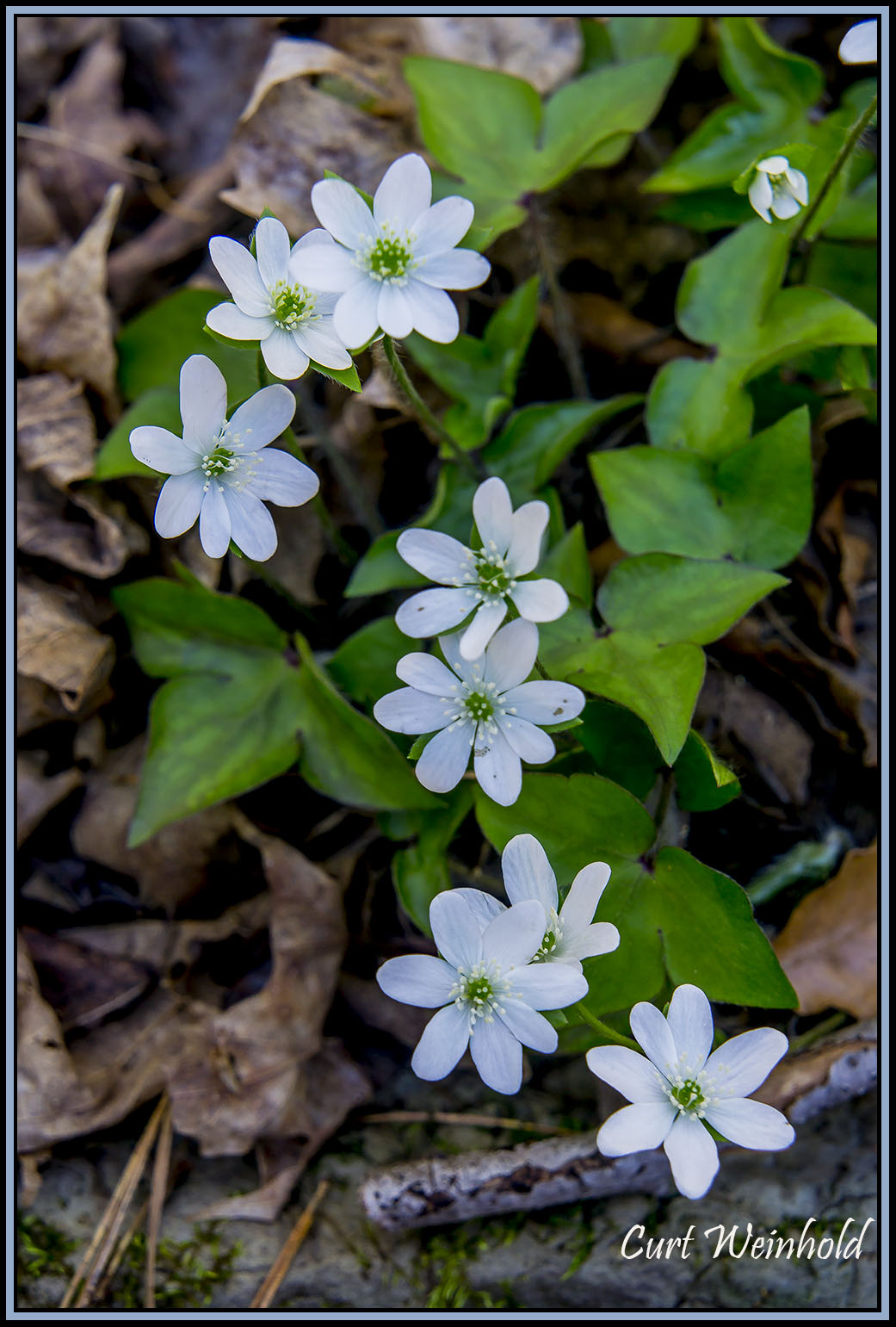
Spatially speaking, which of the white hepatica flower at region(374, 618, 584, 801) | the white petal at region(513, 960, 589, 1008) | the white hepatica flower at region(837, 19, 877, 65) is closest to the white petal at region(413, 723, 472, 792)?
the white hepatica flower at region(374, 618, 584, 801)

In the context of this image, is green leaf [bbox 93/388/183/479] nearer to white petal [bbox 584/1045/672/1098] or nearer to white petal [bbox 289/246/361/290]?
white petal [bbox 289/246/361/290]

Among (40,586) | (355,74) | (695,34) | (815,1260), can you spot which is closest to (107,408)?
(40,586)

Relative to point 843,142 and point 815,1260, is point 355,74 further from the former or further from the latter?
point 815,1260

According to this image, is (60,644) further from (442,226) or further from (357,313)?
(442,226)

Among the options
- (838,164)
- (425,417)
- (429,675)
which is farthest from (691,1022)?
(838,164)

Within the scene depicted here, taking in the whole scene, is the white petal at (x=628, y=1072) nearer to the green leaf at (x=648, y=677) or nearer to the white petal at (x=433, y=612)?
the green leaf at (x=648, y=677)
